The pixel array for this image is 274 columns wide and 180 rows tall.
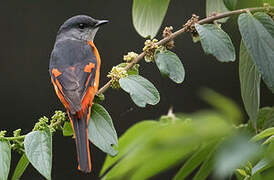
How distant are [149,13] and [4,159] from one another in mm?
721

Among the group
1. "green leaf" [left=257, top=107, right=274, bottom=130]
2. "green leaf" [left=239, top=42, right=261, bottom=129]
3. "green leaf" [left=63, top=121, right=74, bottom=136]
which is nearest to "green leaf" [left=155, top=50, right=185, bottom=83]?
"green leaf" [left=239, top=42, right=261, bottom=129]

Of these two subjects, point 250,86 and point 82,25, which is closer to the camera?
point 250,86

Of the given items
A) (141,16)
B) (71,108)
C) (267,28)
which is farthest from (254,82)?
(71,108)

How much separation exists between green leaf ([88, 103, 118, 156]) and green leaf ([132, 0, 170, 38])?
1.11 ft

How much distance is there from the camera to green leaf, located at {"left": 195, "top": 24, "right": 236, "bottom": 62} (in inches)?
49.0

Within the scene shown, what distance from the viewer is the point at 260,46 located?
3.99ft

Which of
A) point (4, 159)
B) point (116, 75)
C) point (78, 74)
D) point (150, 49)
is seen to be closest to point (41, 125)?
point (4, 159)

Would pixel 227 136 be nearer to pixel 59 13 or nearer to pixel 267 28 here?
pixel 267 28

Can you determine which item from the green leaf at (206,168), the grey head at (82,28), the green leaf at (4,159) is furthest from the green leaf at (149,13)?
the grey head at (82,28)

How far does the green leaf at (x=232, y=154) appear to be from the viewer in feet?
1.57

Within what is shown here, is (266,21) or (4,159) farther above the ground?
(266,21)

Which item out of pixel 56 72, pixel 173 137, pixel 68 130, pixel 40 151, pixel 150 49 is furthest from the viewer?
pixel 56 72

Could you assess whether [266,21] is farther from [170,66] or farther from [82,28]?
[82,28]

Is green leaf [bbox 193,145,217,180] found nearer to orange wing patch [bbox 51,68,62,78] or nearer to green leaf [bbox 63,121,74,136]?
green leaf [bbox 63,121,74,136]
